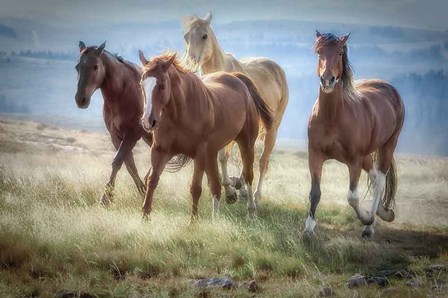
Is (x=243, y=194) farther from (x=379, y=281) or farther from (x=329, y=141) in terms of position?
(x=379, y=281)

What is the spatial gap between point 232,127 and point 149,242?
1385mm

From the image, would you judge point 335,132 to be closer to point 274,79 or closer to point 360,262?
point 360,262

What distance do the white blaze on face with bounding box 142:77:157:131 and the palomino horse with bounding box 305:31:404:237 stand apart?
1168 millimetres

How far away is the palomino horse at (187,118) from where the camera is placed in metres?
4.95

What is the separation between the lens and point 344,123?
5375 mm

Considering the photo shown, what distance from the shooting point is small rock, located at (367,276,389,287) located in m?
4.36

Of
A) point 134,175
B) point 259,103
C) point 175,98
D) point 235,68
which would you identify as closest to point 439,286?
point 175,98

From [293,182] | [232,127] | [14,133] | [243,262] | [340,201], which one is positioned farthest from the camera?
[14,133]

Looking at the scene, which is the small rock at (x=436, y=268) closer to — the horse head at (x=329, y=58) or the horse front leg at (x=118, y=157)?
the horse head at (x=329, y=58)

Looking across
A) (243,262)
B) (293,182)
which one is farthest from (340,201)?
(243,262)

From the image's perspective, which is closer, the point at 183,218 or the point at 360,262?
the point at 360,262

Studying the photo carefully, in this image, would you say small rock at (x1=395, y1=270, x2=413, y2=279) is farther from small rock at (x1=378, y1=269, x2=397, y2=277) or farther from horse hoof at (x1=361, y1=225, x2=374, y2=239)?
horse hoof at (x1=361, y1=225, x2=374, y2=239)

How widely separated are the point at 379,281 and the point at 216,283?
98cm

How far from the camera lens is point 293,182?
28.7 ft
